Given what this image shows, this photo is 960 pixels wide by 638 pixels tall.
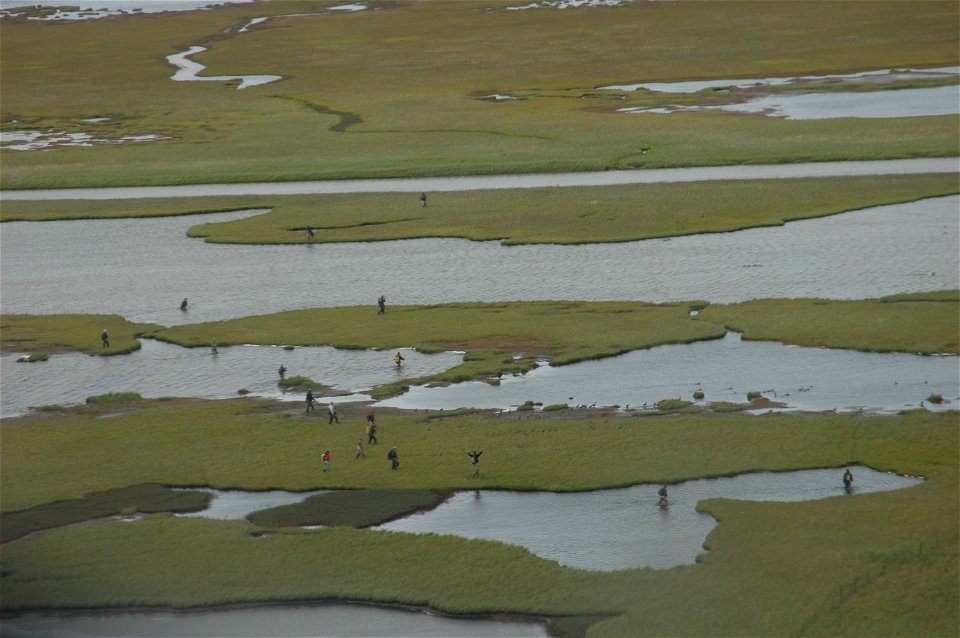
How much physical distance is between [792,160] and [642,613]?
235 ft

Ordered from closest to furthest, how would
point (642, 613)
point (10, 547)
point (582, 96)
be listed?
point (642, 613) → point (10, 547) → point (582, 96)

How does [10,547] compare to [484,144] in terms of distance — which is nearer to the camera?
[10,547]

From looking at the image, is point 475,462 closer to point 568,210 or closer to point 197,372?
point 197,372

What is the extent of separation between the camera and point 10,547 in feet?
130

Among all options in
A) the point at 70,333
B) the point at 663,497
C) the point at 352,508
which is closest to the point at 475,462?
the point at 352,508

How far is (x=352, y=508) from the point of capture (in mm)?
41594

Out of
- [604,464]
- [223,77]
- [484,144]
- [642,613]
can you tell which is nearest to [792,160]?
[484,144]

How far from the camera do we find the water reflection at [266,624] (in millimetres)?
33906

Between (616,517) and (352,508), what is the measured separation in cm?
903

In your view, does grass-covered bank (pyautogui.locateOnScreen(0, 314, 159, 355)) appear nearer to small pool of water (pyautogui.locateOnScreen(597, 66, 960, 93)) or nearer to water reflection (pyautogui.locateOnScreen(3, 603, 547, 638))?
water reflection (pyautogui.locateOnScreen(3, 603, 547, 638))

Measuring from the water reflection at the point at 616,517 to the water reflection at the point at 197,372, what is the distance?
46.9ft

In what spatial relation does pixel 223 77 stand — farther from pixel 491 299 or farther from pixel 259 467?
pixel 259 467

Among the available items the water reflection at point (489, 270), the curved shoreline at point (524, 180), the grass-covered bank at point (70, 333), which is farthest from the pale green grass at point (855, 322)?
the curved shoreline at point (524, 180)

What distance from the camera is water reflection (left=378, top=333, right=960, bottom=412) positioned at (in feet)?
163
